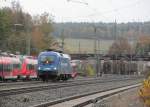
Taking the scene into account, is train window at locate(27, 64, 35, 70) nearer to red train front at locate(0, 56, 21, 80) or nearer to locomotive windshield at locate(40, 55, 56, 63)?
red train front at locate(0, 56, 21, 80)

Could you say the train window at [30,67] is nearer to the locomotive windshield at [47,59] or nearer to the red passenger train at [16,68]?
the red passenger train at [16,68]

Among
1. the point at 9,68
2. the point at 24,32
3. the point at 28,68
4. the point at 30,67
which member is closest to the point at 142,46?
the point at 24,32

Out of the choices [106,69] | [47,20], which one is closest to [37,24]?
[47,20]

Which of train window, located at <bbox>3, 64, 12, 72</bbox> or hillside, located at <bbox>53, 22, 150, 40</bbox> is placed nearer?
train window, located at <bbox>3, 64, 12, 72</bbox>

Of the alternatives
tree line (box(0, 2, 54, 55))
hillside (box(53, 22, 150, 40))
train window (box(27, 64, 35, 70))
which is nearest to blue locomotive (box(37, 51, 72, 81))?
train window (box(27, 64, 35, 70))

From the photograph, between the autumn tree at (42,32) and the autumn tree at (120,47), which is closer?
Result: the autumn tree at (42,32)

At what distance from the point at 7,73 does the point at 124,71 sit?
83.3 meters

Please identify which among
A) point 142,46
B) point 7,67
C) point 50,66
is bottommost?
point 7,67

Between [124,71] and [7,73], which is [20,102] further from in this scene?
[124,71]

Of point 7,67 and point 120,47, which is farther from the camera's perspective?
point 120,47

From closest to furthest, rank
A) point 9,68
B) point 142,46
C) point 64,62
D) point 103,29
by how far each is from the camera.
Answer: point 9,68 → point 64,62 → point 103,29 → point 142,46

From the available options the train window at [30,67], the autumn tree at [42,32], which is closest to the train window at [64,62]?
the train window at [30,67]

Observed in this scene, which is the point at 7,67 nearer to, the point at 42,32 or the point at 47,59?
the point at 47,59

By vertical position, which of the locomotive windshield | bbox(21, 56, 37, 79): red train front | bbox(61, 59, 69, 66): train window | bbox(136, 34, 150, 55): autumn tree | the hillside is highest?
the hillside
